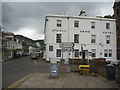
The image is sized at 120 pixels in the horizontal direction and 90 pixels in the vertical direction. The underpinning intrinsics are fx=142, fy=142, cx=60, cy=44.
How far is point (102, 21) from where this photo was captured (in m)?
30.6

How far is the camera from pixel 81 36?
2922 cm

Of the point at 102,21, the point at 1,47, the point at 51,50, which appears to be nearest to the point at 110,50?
the point at 102,21

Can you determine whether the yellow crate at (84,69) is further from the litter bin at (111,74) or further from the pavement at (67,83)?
the litter bin at (111,74)

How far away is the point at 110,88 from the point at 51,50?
21009 millimetres

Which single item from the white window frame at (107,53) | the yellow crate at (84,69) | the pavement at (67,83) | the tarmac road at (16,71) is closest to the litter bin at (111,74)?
the pavement at (67,83)

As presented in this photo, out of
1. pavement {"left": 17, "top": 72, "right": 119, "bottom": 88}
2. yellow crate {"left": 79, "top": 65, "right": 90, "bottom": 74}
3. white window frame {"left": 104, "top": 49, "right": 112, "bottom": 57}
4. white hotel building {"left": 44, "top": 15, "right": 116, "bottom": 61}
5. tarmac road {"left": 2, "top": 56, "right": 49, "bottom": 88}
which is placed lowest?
tarmac road {"left": 2, "top": 56, "right": 49, "bottom": 88}

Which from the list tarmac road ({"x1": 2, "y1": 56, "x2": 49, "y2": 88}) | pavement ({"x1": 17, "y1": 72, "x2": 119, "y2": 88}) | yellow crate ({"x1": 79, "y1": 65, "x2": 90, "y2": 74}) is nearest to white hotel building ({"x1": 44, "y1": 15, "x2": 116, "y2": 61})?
tarmac road ({"x1": 2, "y1": 56, "x2": 49, "y2": 88})

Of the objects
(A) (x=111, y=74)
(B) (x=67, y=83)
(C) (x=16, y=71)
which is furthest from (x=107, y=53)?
(B) (x=67, y=83)

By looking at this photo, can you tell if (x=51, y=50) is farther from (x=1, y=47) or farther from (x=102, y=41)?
(x=1, y=47)

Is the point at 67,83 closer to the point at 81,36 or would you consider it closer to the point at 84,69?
the point at 84,69

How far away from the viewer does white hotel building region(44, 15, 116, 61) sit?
93.5 ft

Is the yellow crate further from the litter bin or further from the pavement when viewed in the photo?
the litter bin

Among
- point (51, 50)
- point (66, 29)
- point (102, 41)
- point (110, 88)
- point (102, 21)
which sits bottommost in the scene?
point (110, 88)

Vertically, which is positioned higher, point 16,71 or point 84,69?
point 84,69
